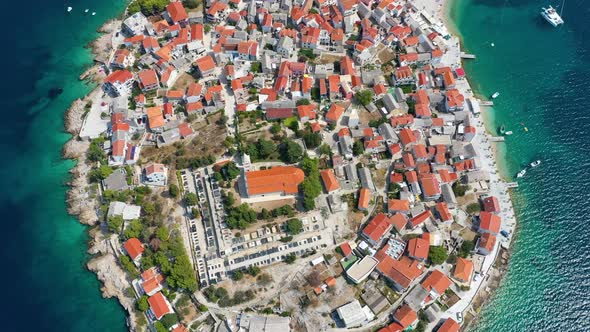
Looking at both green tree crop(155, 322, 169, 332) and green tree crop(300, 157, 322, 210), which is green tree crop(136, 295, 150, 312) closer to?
green tree crop(155, 322, 169, 332)

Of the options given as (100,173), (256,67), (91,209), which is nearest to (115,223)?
(91,209)

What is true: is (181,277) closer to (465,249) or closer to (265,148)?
(265,148)

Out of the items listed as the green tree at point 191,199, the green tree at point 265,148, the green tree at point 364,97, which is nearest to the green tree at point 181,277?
the green tree at point 191,199

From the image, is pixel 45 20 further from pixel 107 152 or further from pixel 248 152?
pixel 248 152

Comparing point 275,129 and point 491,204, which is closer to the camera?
point 491,204

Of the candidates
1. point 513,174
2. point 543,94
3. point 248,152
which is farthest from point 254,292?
point 543,94

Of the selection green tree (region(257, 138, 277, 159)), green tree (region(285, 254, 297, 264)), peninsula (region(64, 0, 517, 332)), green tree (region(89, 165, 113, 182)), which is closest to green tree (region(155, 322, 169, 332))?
peninsula (region(64, 0, 517, 332))
